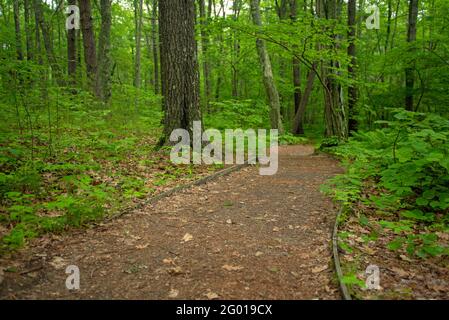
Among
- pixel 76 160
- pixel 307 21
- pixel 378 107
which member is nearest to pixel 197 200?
pixel 76 160

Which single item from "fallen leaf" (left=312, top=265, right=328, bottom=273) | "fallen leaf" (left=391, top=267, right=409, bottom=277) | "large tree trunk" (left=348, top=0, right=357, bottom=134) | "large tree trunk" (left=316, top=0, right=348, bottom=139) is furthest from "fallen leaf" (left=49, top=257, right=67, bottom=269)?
"large tree trunk" (left=348, top=0, right=357, bottom=134)

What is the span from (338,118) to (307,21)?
148 inches

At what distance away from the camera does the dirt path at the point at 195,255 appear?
10.1 feet

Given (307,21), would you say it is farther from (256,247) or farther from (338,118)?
(256,247)

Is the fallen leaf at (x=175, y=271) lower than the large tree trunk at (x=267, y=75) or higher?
lower

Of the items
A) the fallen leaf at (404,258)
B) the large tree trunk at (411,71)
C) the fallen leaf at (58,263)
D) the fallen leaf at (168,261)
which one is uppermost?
the large tree trunk at (411,71)

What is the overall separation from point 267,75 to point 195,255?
421 inches
